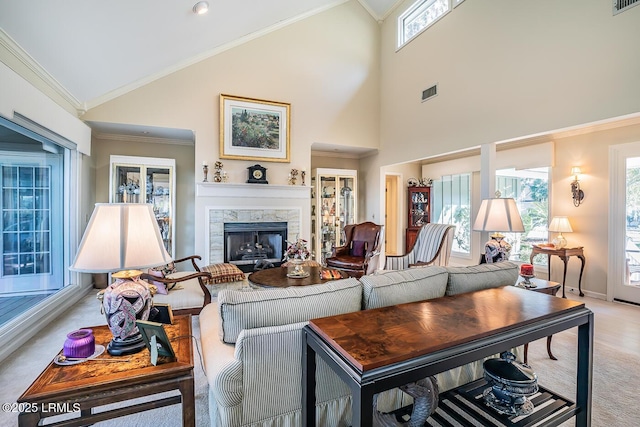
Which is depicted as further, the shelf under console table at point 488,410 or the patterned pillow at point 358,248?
the patterned pillow at point 358,248

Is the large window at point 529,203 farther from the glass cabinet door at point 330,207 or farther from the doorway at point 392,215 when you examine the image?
the glass cabinet door at point 330,207

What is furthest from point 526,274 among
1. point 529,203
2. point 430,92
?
point 430,92

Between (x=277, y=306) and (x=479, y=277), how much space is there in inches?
55.0

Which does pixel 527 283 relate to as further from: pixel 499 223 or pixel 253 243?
pixel 253 243

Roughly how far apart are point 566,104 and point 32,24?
17.2 feet

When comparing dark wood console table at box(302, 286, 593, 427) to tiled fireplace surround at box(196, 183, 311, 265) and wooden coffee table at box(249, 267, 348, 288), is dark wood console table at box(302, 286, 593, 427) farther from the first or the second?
tiled fireplace surround at box(196, 183, 311, 265)

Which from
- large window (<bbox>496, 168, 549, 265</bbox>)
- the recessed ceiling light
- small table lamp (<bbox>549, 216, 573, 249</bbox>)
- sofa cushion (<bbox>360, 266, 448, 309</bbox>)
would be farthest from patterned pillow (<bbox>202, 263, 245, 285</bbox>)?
small table lamp (<bbox>549, 216, 573, 249</bbox>)

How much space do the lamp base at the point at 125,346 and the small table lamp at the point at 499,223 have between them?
308 cm

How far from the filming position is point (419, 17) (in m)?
5.39

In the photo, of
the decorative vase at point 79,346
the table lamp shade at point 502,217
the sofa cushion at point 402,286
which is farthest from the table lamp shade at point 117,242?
the table lamp shade at point 502,217

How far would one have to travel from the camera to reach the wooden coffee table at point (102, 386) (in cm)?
107

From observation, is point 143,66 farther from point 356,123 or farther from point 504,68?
point 504,68

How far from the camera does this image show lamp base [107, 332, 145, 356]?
4.41ft

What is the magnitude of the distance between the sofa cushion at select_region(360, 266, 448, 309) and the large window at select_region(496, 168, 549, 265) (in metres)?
4.06
